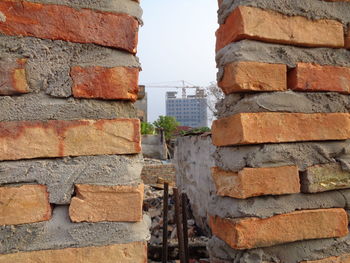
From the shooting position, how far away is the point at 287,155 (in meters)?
1.21

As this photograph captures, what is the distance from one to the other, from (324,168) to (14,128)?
103cm

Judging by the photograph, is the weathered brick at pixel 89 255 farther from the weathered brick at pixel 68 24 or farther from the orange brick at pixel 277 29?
the orange brick at pixel 277 29

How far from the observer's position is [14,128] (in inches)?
36.9

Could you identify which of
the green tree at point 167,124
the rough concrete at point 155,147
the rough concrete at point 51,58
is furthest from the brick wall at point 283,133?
the green tree at point 167,124

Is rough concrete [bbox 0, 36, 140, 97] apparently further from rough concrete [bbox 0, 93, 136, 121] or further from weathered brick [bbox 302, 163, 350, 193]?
weathered brick [bbox 302, 163, 350, 193]

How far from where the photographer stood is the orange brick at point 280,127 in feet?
3.82

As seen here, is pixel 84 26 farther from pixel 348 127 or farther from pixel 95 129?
pixel 348 127

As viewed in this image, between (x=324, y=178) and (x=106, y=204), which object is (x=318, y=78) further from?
(x=106, y=204)

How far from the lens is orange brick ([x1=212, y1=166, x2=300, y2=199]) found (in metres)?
1.17

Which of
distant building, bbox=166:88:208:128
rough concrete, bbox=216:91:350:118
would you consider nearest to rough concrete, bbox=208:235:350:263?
rough concrete, bbox=216:91:350:118

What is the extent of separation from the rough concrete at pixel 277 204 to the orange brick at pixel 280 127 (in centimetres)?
20

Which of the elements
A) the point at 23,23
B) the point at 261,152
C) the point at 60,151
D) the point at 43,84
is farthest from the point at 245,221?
the point at 23,23

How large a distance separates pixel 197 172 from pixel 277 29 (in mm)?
3192

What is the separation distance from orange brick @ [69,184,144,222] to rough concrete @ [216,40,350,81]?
22.4 inches
